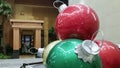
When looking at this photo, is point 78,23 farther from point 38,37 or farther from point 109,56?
point 38,37

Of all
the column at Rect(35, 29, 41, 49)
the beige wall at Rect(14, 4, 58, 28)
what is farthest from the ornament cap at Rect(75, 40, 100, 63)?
the beige wall at Rect(14, 4, 58, 28)

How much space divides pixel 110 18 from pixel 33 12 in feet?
58.2

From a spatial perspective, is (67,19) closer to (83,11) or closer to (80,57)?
(83,11)

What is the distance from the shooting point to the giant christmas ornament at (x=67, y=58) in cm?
179

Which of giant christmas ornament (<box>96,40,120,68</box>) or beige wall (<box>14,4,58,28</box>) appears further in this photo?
beige wall (<box>14,4,58,28</box>)

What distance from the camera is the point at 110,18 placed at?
14.6ft

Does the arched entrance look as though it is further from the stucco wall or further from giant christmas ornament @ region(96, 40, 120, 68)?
giant christmas ornament @ region(96, 40, 120, 68)

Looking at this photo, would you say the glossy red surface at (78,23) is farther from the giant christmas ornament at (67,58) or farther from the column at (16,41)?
the column at (16,41)

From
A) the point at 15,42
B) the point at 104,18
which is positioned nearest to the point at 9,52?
the point at 15,42

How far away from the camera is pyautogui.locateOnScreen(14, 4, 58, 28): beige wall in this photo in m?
21.6

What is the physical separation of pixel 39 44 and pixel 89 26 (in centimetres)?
1805

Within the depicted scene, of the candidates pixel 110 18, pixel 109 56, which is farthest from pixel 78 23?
pixel 110 18

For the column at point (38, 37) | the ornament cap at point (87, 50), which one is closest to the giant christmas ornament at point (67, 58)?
the ornament cap at point (87, 50)

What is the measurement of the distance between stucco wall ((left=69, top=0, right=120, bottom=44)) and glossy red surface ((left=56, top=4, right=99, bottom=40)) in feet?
6.36
